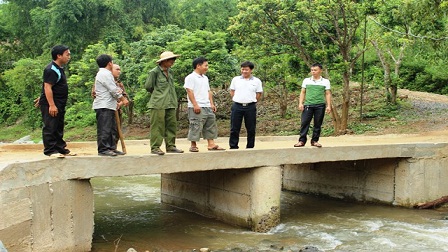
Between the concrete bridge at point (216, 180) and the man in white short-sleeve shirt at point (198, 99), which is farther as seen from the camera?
the man in white short-sleeve shirt at point (198, 99)

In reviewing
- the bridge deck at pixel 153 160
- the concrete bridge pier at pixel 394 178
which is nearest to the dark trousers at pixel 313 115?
the bridge deck at pixel 153 160

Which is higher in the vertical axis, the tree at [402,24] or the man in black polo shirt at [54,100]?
the tree at [402,24]

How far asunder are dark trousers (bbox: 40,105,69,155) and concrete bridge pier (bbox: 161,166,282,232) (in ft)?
11.4

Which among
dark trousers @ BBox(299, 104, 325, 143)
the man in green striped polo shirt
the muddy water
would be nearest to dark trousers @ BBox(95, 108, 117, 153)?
the muddy water

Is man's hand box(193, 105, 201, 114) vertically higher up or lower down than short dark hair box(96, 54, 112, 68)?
lower down

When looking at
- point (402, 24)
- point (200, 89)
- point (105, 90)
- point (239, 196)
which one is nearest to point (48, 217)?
point (105, 90)

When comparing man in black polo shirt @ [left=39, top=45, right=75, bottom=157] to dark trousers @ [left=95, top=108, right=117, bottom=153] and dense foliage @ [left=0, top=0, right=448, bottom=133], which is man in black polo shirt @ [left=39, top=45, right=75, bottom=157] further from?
dense foliage @ [left=0, top=0, right=448, bottom=133]

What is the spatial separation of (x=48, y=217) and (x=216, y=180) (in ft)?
13.4

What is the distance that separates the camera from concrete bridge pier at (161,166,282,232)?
31.6 ft

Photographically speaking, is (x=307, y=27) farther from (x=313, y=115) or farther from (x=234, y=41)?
(x=313, y=115)

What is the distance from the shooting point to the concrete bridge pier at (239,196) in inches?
380

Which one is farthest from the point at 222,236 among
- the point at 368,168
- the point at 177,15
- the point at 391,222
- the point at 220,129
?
the point at 177,15

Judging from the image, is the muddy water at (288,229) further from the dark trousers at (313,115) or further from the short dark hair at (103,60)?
the short dark hair at (103,60)

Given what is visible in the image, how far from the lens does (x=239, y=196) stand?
32.8 feet
